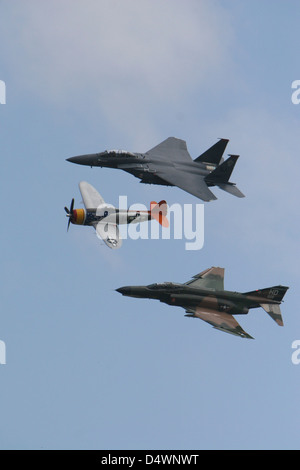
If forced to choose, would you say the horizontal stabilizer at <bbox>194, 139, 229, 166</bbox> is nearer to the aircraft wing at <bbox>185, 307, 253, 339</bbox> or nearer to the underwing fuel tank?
the underwing fuel tank

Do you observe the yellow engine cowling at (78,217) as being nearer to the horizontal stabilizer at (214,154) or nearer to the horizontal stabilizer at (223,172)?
the horizontal stabilizer at (223,172)

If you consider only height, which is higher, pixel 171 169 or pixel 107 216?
pixel 171 169

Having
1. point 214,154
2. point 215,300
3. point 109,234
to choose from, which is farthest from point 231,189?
point 109,234

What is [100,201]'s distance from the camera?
84688mm

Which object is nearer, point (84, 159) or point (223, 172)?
point (84, 159)

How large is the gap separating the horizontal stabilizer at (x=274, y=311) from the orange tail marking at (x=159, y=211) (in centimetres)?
1142

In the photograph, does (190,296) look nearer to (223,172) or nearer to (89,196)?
(223,172)

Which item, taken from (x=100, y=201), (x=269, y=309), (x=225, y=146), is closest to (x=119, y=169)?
(x=100, y=201)

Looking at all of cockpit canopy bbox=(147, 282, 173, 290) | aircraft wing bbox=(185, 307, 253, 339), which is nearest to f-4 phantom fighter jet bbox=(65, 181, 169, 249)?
cockpit canopy bbox=(147, 282, 173, 290)

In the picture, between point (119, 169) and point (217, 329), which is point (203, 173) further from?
point (217, 329)

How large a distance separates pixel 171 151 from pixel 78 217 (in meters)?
12.4

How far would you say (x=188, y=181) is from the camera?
8150cm

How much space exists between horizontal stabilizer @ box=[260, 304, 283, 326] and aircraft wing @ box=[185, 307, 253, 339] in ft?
9.92

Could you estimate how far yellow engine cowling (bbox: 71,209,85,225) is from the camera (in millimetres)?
80312
